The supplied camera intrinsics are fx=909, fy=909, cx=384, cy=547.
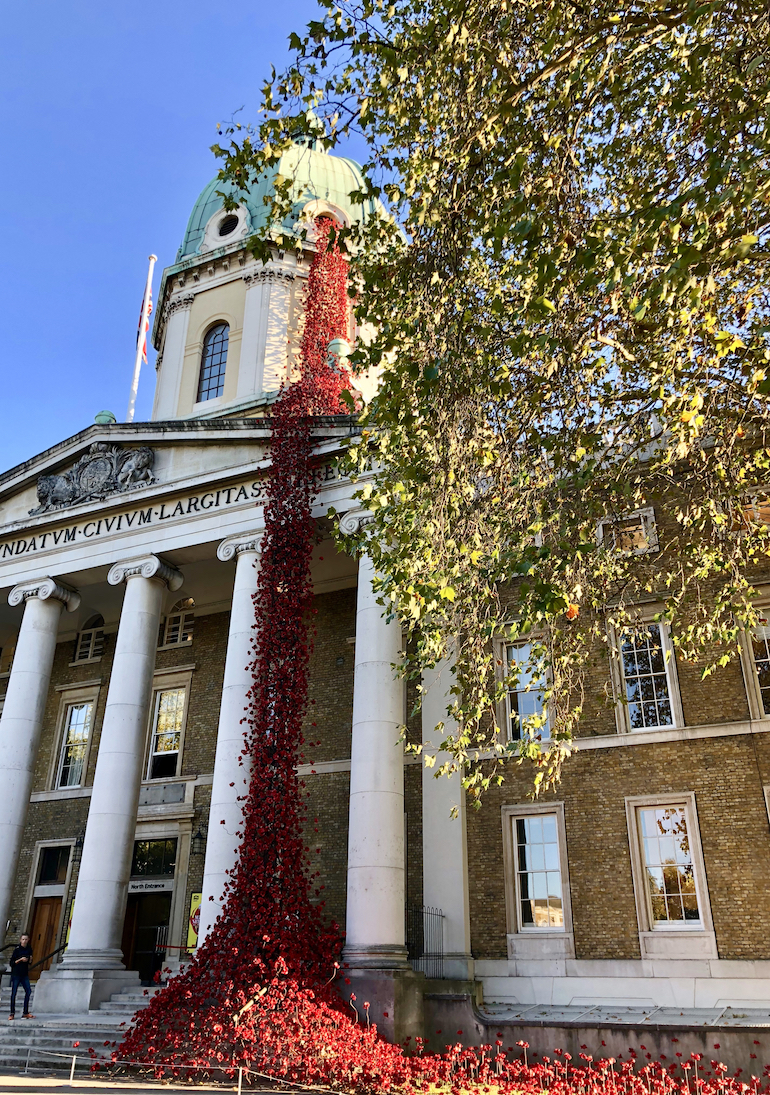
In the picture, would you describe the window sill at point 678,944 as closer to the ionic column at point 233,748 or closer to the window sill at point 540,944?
the window sill at point 540,944

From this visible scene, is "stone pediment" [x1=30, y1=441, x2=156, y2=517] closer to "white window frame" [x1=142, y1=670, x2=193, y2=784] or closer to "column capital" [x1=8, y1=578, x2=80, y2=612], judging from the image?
"column capital" [x1=8, y1=578, x2=80, y2=612]

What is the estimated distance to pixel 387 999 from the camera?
13.9m

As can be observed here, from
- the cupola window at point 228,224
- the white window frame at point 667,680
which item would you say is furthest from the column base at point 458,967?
the cupola window at point 228,224

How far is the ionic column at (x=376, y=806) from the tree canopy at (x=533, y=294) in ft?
11.3

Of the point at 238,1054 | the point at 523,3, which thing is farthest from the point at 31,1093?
the point at 523,3

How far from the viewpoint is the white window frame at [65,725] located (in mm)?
24219

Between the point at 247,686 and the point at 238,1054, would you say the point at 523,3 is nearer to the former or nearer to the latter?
the point at 247,686

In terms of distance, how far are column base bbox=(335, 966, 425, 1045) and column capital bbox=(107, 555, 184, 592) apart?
9.42 m

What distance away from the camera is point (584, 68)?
971cm

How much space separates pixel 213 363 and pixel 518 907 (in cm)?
1786

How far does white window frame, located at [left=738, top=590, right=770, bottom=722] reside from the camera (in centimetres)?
1645

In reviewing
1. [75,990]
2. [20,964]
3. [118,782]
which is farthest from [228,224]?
[75,990]

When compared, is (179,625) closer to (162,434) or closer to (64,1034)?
(162,434)

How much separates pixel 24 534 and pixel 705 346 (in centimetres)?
1692
